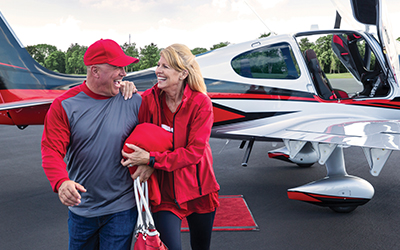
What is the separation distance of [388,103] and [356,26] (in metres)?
1.20

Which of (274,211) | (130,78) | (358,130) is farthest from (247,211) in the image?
(130,78)

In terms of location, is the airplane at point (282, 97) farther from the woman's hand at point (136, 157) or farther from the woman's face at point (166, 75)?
the woman's hand at point (136, 157)

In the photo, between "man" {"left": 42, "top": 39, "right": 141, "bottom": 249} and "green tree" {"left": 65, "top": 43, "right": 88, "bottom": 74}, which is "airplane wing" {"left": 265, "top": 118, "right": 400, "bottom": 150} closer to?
"man" {"left": 42, "top": 39, "right": 141, "bottom": 249}

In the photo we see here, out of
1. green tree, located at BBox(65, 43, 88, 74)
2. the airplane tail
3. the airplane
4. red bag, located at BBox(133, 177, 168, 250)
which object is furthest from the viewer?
green tree, located at BBox(65, 43, 88, 74)

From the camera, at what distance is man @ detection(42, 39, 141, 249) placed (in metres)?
1.66

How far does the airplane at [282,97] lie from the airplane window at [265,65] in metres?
0.01

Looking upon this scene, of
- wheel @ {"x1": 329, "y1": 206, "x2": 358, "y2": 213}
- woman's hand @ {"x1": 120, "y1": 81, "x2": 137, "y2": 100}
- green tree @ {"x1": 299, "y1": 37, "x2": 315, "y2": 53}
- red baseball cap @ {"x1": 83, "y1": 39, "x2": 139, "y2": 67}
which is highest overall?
red baseball cap @ {"x1": 83, "y1": 39, "x2": 139, "y2": 67}

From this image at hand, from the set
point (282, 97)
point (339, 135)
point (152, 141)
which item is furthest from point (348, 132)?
point (152, 141)

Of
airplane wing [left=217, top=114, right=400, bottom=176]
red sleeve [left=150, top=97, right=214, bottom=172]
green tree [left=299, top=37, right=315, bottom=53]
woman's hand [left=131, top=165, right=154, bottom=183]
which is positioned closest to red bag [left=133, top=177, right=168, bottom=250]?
woman's hand [left=131, top=165, right=154, bottom=183]

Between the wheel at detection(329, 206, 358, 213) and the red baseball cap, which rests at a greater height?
the red baseball cap

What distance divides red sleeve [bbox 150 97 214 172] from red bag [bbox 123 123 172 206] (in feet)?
0.14

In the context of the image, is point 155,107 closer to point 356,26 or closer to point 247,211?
point 247,211

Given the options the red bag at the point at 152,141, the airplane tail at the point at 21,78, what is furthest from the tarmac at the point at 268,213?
the red bag at the point at 152,141

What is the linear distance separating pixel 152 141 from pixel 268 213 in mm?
2816
